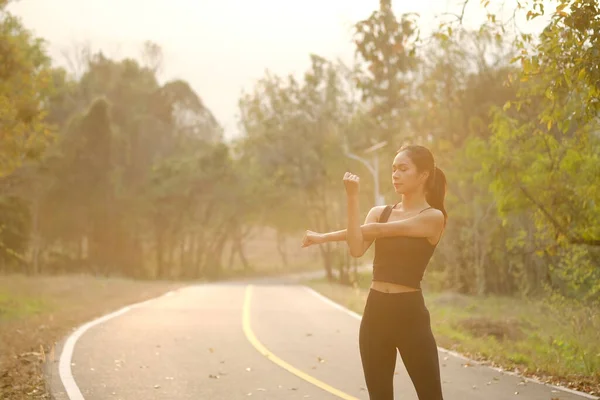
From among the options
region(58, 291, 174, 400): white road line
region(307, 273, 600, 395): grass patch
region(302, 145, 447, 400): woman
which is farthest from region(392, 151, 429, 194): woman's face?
region(307, 273, 600, 395): grass patch

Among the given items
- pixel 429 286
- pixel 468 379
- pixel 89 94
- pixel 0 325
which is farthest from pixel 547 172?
pixel 89 94

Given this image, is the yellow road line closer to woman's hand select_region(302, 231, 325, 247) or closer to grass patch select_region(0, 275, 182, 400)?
grass patch select_region(0, 275, 182, 400)

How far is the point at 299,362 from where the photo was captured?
13.0 meters

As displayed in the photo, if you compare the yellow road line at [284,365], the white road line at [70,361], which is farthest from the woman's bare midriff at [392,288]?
the white road line at [70,361]

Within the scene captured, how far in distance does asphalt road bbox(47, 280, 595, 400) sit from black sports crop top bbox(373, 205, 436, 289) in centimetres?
494

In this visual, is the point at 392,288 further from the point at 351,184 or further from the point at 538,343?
the point at 538,343

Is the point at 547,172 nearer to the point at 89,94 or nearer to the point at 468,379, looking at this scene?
the point at 468,379

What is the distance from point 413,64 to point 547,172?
773 inches

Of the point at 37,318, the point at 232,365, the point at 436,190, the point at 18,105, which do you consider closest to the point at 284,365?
the point at 232,365

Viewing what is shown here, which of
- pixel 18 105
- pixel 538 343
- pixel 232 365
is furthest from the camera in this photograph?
pixel 18 105

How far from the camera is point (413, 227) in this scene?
5016mm

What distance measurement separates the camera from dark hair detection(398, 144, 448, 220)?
200 inches

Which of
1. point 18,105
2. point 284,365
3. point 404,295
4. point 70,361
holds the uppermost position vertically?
point 18,105

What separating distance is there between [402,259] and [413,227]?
0.20 metres
